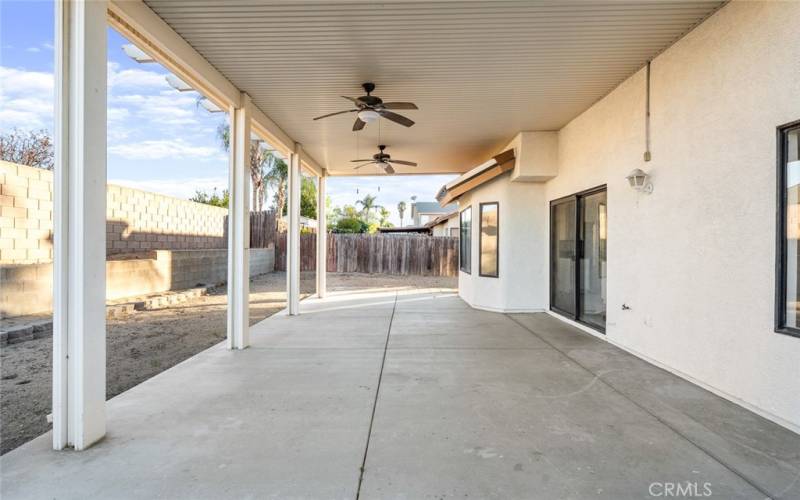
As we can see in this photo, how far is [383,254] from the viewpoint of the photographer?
15.9 meters

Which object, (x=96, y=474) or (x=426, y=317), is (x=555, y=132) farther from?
(x=96, y=474)

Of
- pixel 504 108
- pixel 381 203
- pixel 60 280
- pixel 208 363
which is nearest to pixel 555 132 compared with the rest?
pixel 504 108

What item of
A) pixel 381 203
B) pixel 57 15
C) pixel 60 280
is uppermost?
pixel 381 203

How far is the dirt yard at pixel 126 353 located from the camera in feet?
9.91

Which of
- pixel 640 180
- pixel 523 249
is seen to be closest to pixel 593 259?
pixel 640 180

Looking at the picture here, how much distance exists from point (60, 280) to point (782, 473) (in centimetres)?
423

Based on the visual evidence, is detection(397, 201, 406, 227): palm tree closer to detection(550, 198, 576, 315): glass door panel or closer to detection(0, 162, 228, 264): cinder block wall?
detection(0, 162, 228, 264): cinder block wall

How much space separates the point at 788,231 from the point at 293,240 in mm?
6391

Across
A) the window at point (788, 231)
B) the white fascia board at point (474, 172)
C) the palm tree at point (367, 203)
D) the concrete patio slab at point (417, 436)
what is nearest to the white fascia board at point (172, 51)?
the concrete patio slab at point (417, 436)

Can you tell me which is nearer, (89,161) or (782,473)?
(782,473)

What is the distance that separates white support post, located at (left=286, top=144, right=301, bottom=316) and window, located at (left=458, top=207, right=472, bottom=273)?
3.68 meters

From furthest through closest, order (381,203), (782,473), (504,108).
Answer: (381,203)
(504,108)
(782,473)

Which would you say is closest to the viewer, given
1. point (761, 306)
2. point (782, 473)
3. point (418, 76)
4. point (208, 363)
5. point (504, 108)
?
point (782, 473)

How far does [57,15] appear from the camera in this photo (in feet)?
7.82
